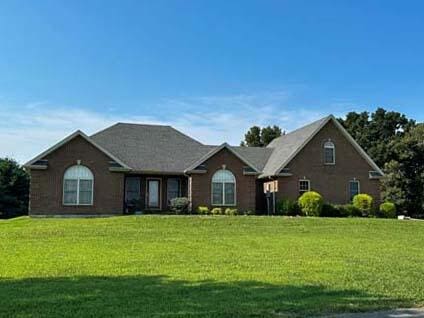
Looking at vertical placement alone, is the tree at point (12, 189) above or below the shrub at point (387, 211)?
above

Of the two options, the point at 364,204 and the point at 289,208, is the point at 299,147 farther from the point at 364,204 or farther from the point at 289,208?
the point at 364,204

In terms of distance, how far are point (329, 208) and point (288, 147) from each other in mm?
6323

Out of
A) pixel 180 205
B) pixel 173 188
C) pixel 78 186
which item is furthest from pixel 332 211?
pixel 78 186

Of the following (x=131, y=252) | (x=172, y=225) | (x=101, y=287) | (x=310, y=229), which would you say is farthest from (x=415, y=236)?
(x=101, y=287)

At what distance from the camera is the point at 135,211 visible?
3506 centimetres

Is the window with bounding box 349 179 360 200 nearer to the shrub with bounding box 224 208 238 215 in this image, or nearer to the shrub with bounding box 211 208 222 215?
the shrub with bounding box 224 208 238 215

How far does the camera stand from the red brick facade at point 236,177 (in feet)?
113

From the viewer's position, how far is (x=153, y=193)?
36125 millimetres

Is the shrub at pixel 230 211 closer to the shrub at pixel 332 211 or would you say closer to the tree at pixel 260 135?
the shrub at pixel 332 211

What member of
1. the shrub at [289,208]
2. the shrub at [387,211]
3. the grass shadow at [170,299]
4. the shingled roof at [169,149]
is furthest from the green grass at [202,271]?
the shrub at [387,211]

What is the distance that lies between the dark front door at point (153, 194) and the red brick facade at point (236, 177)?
273cm

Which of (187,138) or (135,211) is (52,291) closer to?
(135,211)

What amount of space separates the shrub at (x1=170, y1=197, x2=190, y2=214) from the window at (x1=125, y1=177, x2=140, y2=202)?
2847 millimetres

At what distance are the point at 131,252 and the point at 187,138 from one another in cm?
2365
